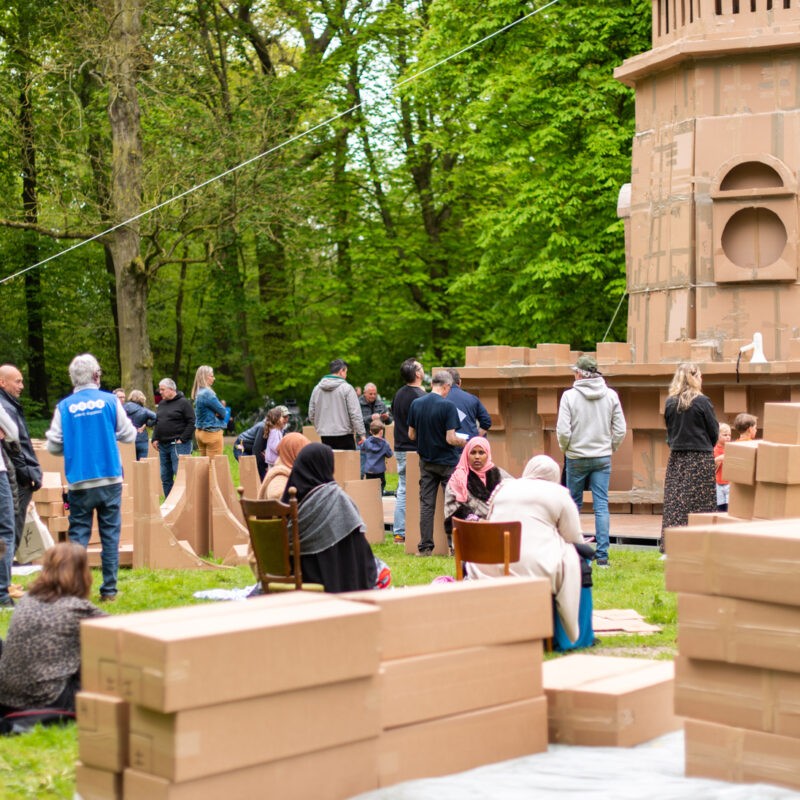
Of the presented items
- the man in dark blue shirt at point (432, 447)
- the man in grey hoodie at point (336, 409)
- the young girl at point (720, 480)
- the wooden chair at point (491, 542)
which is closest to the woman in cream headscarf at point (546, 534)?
the wooden chair at point (491, 542)

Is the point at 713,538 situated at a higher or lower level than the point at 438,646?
higher

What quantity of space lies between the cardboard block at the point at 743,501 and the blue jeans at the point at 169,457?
9344 millimetres

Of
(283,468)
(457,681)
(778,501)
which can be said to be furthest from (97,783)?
(283,468)

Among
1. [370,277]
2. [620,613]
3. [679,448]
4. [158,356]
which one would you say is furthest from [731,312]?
[158,356]

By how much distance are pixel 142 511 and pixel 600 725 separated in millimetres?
7122

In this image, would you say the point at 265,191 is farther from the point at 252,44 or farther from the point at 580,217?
the point at 252,44

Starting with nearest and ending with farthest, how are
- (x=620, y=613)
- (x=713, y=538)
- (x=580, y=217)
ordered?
(x=713, y=538) < (x=620, y=613) < (x=580, y=217)

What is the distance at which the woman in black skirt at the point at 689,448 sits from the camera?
12.1m

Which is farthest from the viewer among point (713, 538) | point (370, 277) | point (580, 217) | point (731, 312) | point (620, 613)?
point (370, 277)

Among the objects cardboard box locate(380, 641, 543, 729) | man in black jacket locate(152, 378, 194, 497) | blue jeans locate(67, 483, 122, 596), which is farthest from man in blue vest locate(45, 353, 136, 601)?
man in black jacket locate(152, 378, 194, 497)

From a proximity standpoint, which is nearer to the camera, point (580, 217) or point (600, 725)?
point (600, 725)

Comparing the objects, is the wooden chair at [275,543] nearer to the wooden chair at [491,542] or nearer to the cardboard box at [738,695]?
the wooden chair at [491,542]

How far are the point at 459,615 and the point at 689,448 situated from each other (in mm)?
6768

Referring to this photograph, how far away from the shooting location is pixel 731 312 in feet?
53.4
